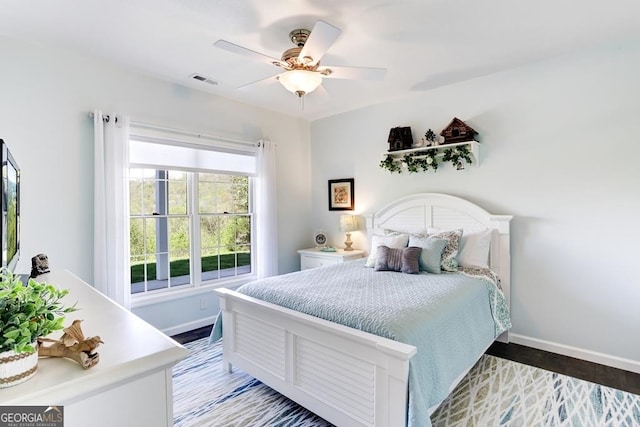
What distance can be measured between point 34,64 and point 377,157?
11.4 ft

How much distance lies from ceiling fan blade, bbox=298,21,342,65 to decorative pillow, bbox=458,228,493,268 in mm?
2193

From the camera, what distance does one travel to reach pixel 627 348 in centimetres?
269

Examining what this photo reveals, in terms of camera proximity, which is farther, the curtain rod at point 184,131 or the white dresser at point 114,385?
the curtain rod at point 184,131

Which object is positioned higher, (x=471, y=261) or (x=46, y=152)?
(x=46, y=152)

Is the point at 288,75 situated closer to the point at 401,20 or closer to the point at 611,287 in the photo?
the point at 401,20

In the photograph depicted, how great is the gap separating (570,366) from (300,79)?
10.5ft

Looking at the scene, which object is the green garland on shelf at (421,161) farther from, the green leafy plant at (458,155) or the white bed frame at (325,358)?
the white bed frame at (325,358)

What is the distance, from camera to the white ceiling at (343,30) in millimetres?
2166

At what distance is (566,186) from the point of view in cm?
293

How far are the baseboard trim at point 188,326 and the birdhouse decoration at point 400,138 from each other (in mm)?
2966

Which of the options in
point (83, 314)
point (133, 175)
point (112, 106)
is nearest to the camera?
point (83, 314)

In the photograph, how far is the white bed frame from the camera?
1.69 m

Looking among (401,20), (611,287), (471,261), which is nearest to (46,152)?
(401,20)

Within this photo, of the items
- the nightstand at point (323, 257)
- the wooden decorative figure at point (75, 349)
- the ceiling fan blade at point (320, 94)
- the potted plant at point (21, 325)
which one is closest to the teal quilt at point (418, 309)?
the nightstand at point (323, 257)
